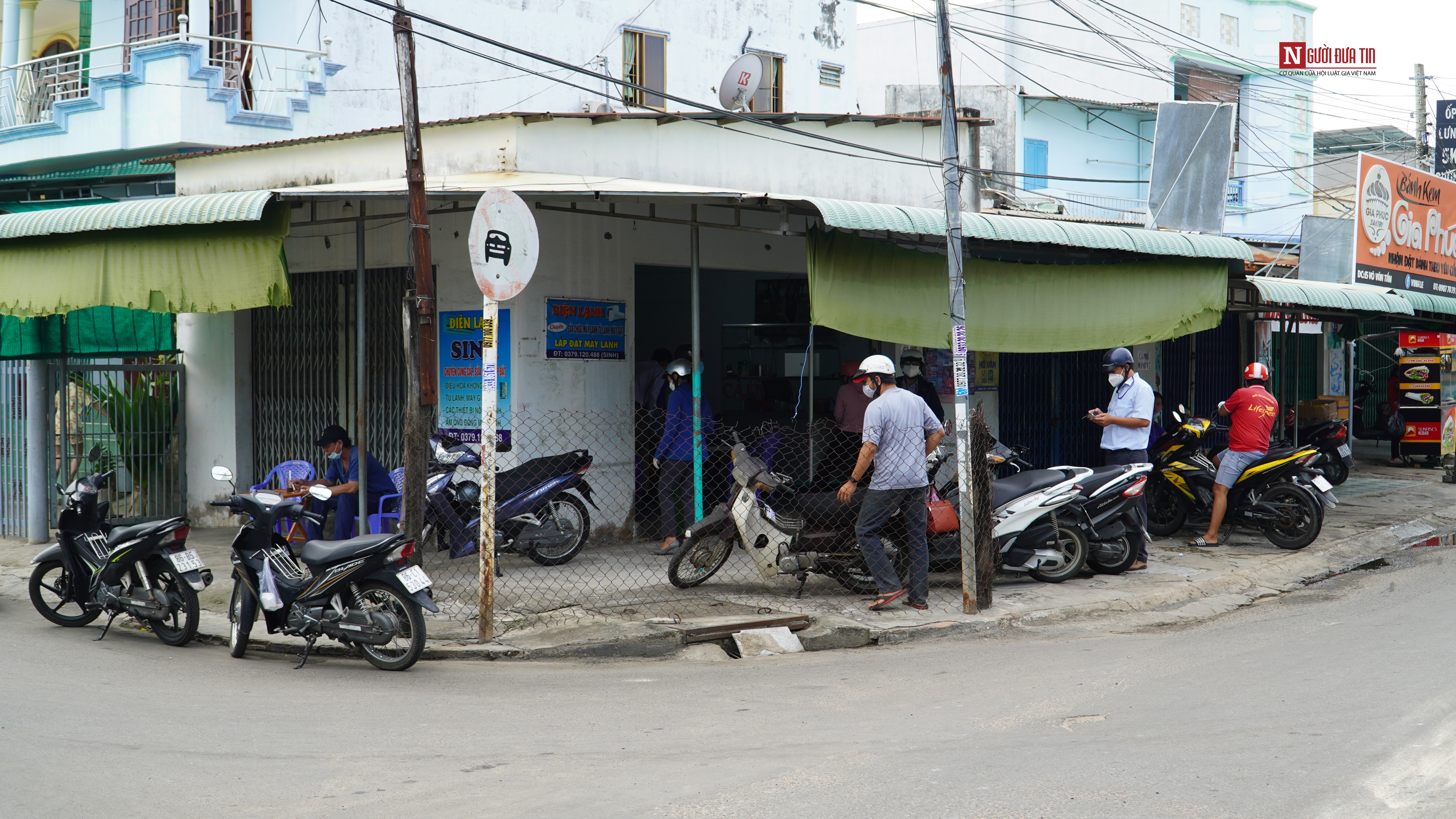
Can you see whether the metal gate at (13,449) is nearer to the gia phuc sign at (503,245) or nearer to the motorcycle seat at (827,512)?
the gia phuc sign at (503,245)

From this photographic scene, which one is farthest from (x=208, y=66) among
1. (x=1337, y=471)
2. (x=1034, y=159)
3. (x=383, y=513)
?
(x=1034, y=159)

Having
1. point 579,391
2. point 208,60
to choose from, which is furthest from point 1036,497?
point 208,60

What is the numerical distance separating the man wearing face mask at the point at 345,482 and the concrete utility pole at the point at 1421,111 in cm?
2182

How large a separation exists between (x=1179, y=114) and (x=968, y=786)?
10984mm

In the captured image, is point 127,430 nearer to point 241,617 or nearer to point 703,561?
point 241,617

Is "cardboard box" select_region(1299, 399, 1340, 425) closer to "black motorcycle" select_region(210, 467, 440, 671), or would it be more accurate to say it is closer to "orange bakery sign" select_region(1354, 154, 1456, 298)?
"orange bakery sign" select_region(1354, 154, 1456, 298)

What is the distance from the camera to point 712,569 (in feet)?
29.9

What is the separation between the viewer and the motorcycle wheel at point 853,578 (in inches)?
345

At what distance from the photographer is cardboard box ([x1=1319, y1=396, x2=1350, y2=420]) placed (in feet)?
61.9

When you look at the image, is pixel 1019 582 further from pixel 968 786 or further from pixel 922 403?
pixel 968 786

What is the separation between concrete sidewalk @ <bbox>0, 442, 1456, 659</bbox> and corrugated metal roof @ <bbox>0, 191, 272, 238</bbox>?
9.62 feet

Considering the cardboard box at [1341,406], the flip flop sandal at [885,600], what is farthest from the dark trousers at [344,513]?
the cardboard box at [1341,406]

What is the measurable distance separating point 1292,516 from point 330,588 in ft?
28.5

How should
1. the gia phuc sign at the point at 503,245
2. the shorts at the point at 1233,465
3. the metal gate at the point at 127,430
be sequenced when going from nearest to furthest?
the gia phuc sign at the point at 503,245, the shorts at the point at 1233,465, the metal gate at the point at 127,430
